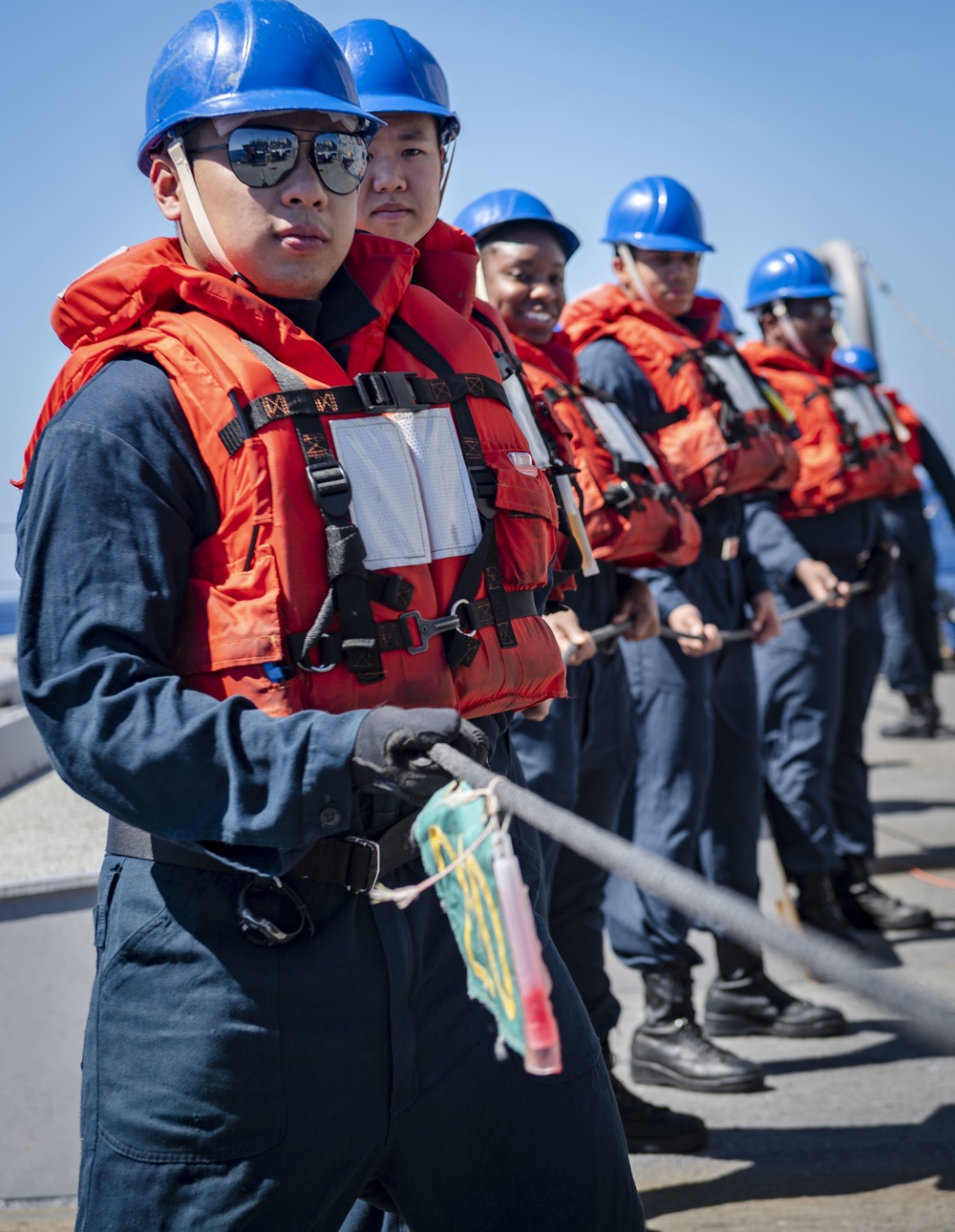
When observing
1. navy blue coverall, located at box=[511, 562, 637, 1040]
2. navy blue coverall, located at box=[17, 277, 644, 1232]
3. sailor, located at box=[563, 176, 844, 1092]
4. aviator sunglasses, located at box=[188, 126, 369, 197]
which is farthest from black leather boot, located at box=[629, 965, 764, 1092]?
aviator sunglasses, located at box=[188, 126, 369, 197]

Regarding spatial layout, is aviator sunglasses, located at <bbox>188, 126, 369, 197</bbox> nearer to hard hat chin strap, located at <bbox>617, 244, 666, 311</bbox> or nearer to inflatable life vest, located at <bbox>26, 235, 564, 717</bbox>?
inflatable life vest, located at <bbox>26, 235, 564, 717</bbox>

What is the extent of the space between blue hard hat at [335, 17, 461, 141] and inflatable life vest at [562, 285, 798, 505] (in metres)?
1.77

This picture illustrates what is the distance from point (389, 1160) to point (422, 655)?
676 millimetres

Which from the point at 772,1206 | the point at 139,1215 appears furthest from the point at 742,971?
the point at 139,1215

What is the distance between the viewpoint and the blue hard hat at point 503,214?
13.3 feet

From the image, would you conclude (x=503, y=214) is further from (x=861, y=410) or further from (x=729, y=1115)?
(x=861, y=410)

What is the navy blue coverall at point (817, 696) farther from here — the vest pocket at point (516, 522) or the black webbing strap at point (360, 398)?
the black webbing strap at point (360, 398)

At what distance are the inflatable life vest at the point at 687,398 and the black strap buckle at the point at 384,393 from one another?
2.63 m

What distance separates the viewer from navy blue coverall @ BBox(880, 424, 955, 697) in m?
10.2

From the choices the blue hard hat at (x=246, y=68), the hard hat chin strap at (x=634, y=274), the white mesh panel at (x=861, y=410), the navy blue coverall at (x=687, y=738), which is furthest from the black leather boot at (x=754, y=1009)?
the blue hard hat at (x=246, y=68)

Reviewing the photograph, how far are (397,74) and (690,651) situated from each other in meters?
1.99

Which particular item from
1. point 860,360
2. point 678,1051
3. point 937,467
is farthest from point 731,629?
point 860,360

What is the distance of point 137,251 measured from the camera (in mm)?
2004

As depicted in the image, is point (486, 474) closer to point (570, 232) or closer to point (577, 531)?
point (577, 531)
